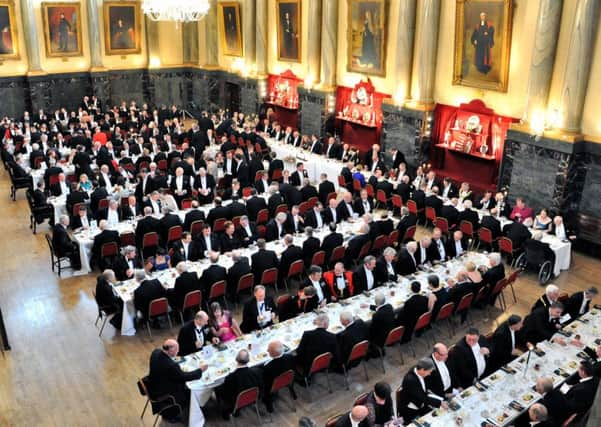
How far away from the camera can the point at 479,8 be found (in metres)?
16.4

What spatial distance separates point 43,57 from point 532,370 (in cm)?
2644

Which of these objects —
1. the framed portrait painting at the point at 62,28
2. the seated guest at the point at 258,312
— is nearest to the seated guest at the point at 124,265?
the seated guest at the point at 258,312

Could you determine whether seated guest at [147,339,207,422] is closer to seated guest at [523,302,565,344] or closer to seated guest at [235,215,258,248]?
seated guest at [235,215,258,248]

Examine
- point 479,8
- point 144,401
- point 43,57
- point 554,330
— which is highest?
point 479,8

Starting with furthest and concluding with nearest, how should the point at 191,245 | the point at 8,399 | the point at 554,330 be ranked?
1. the point at 191,245
2. the point at 554,330
3. the point at 8,399

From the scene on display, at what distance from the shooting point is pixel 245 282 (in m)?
11.1

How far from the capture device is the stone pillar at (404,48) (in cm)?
1845

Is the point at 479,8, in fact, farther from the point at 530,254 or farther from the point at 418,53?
the point at 530,254

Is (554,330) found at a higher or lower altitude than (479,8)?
lower

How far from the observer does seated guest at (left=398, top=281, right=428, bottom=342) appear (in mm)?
9531

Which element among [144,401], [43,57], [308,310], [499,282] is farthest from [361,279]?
[43,57]

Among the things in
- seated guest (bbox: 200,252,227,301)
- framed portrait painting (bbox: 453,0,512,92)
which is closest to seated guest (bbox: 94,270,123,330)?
seated guest (bbox: 200,252,227,301)

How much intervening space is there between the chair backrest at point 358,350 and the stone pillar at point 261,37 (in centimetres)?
2003

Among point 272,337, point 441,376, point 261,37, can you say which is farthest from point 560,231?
point 261,37
